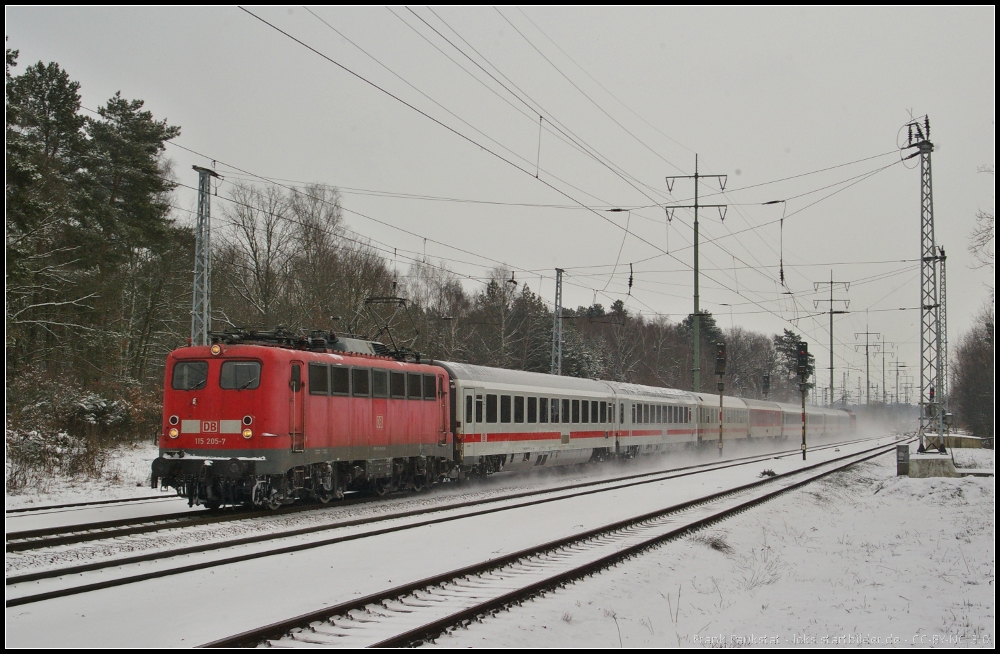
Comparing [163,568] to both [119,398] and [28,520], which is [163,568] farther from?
[119,398]

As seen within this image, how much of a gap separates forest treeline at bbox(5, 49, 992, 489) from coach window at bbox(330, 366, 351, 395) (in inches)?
74.8

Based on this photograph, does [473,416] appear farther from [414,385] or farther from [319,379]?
[319,379]

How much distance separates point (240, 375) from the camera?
1577 cm

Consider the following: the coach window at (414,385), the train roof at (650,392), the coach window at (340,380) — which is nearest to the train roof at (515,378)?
the train roof at (650,392)

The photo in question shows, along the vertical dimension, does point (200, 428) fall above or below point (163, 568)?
above

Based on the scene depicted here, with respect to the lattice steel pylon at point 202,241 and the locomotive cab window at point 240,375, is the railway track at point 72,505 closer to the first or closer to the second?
the locomotive cab window at point 240,375

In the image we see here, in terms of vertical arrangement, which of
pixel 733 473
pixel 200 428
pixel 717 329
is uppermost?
pixel 717 329

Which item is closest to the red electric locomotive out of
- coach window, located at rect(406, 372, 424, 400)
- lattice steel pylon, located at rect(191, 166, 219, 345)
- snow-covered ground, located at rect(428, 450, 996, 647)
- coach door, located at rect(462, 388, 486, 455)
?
coach window, located at rect(406, 372, 424, 400)

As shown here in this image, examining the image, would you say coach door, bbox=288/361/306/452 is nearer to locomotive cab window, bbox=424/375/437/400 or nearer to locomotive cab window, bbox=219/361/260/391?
locomotive cab window, bbox=219/361/260/391

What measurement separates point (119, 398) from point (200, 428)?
1706 cm

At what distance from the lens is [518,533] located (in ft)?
46.8

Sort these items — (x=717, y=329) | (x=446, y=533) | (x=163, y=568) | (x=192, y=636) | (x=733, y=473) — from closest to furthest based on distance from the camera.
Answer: (x=192, y=636), (x=163, y=568), (x=446, y=533), (x=733, y=473), (x=717, y=329)

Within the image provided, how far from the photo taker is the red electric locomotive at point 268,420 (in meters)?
15.4

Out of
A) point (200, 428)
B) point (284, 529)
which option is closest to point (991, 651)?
point (284, 529)
